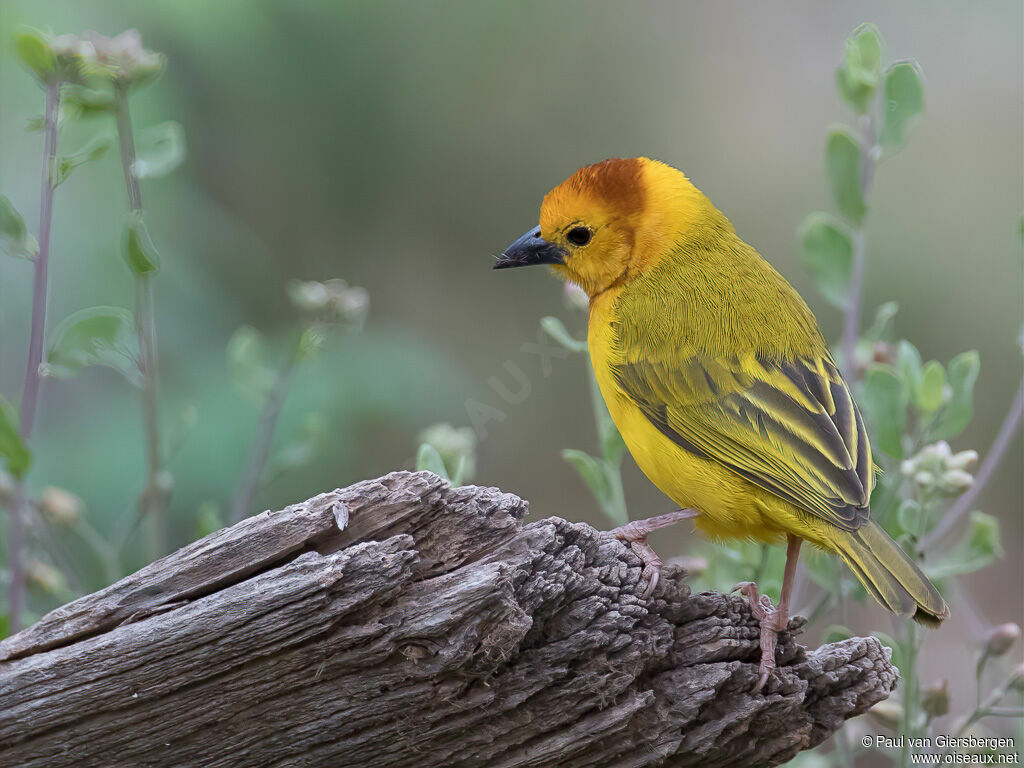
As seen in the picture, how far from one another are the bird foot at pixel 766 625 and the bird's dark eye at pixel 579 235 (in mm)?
1233

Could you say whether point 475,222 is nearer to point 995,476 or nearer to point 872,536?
point 995,476

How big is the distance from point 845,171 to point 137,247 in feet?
6.34

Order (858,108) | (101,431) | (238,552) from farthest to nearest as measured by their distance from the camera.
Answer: (101,431) < (858,108) < (238,552)

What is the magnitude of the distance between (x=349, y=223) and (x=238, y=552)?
13.3 feet

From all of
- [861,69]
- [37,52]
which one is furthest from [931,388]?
[37,52]

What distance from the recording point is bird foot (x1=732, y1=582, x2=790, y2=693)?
2129mm

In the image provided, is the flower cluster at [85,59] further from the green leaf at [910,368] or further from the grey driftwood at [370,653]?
the green leaf at [910,368]

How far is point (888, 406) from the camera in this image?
9.04ft

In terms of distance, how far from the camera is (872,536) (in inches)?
92.4

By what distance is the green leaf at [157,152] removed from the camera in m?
2.59

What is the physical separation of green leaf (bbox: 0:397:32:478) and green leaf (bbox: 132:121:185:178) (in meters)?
0.63

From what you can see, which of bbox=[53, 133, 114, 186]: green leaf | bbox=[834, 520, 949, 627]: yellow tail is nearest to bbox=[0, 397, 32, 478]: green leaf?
bbox=[53, 133, 114, 186]: green leaf

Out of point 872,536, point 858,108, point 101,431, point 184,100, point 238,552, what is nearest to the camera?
point 238,552

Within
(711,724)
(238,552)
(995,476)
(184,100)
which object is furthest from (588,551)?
(995,476)
